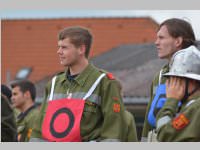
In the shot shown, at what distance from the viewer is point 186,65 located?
243 inches

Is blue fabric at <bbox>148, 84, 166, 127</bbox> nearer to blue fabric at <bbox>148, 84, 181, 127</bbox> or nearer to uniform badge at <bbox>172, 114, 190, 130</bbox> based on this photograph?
blue fabric at <bbox>148, 84, 181, 127</bbox>

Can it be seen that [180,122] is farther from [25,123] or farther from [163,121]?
[25,123]

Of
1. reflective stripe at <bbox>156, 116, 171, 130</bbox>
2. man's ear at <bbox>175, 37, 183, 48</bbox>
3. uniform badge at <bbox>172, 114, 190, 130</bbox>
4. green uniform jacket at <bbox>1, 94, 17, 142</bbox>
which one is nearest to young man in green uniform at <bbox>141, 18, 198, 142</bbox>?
man's ear at <bbox>175, 37, 183, 48</bbox>

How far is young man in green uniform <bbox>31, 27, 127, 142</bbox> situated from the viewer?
7.12 metres

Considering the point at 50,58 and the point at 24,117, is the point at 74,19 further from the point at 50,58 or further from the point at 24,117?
the point at 24,117

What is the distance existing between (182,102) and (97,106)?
1352 mm

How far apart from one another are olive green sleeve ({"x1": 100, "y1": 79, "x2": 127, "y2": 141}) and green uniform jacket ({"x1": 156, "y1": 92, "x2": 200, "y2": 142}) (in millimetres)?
1218

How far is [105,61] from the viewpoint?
106 feet

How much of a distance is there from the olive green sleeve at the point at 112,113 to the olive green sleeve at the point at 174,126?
4.00 feet

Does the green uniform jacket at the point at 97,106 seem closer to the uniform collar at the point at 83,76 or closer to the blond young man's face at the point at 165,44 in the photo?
the uniform collar at the point at 83,76

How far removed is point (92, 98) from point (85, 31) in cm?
70

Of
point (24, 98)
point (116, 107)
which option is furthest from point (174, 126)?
point (24, 98)

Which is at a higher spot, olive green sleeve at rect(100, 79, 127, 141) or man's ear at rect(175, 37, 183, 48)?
man's ear at rect(175, 37, 183, 48)

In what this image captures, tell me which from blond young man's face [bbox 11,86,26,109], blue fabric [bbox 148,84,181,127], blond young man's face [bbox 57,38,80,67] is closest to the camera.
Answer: blue fabric [bbox 148,84,181,127]
